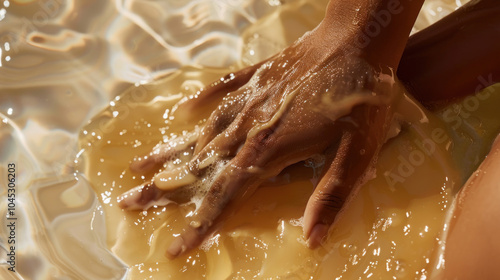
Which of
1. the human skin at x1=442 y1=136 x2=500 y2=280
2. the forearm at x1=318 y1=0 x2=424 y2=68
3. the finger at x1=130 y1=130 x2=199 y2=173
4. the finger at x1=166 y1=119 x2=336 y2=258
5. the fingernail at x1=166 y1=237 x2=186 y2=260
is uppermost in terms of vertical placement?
the finger at x1=130 y1=130 x2=199 y2=173

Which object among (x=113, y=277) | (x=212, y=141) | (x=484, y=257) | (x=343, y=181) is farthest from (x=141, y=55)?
(x=484, y=257)

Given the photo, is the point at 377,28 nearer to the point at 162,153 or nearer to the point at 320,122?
the point at 320,122

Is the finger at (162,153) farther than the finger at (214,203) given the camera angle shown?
Yes

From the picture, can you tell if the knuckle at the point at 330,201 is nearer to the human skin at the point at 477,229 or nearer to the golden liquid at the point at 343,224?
the golden liquid at the point at 343,224

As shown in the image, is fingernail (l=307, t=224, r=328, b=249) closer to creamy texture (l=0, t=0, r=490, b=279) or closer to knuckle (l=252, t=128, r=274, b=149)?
creamy texture (l=0, t=0, r=490, b=279)

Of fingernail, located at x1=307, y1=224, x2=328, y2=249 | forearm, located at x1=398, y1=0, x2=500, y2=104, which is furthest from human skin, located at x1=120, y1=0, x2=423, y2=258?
forearm, located at x1=398, y1=0, x2=500, y2=104

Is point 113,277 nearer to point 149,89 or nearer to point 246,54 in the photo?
point 149,89

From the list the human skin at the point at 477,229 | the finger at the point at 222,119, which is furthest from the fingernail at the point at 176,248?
the human skin at the point at 477,229
